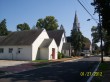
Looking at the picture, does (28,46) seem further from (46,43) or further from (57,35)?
(57,35)

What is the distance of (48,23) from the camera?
9306cm

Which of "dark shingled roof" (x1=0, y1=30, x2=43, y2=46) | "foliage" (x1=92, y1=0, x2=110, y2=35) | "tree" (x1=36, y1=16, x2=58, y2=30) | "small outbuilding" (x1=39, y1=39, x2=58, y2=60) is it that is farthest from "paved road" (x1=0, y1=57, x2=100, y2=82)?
"tree" (x1=36, y1=16, x2=58, y2=30)

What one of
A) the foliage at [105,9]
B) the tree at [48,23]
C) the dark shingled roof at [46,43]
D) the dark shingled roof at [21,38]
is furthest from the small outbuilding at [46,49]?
the tree at [48,23]

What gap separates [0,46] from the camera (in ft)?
164

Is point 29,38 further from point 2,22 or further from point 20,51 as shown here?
point 2,22

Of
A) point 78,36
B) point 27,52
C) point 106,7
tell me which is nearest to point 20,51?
point 27,52

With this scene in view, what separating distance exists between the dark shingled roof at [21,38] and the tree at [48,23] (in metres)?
39.8

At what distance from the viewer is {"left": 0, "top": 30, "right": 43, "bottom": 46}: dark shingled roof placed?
152 feet

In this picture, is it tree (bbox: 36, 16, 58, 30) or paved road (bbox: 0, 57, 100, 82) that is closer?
paved road (bbox: 0, 57, 100, 82)

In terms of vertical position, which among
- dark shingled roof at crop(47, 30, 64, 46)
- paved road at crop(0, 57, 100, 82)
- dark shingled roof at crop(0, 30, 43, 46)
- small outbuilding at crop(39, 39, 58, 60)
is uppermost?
dark shingled roof at crop(47, 30, 64, 46)

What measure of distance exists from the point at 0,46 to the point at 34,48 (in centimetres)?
875

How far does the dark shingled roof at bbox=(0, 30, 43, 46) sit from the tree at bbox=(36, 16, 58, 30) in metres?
39.8

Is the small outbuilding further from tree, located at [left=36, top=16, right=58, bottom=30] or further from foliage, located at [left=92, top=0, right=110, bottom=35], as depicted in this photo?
tree, located at [left=36, top=16, right=58, bottom=30]

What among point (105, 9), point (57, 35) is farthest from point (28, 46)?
point (105, 9)
